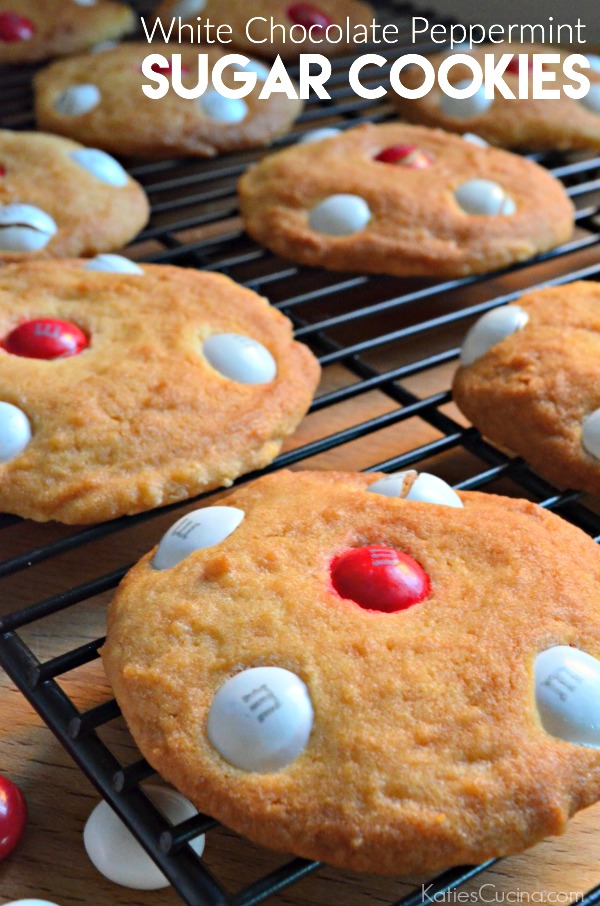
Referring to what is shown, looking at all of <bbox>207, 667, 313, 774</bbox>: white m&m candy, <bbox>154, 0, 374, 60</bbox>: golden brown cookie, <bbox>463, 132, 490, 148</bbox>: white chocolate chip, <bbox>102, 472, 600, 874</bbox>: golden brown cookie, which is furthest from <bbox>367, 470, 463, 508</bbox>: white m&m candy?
<bbox>154, 0, 374, 60</bbox>: golden brown cookie

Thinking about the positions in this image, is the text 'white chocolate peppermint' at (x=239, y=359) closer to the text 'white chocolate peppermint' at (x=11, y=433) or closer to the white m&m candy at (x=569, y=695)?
the text 'white chocolate peppermint' at (x=11, y=433)

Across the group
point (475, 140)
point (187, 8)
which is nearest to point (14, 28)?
point (187, 8)

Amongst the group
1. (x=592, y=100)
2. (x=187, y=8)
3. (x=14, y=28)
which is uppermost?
(x=14, y=28)

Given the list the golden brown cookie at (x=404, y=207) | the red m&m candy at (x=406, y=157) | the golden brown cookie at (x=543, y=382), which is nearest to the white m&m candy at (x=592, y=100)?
the golden brown cookie at (x=404, y=207)

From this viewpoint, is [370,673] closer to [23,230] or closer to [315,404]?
[315,404]

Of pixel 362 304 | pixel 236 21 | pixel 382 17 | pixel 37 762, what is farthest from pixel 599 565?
pixel 382 17

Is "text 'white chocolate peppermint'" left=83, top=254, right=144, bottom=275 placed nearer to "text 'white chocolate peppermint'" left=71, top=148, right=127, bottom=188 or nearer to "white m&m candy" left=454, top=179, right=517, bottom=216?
"text 'white chocolate peppermint'" left=71, top=148, right=127, bottom=188
